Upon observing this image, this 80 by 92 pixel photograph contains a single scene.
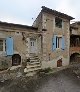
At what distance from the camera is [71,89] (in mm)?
13344

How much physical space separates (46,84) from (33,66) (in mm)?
3819

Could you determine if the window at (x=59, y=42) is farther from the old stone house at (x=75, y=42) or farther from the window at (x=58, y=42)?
the old stone house at (x=75, y=42)

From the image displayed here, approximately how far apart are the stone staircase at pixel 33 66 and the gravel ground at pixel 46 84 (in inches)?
51.7

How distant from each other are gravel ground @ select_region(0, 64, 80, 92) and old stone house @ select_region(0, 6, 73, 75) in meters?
2.23

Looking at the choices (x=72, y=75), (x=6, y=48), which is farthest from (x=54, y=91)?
(x=6, y=48)

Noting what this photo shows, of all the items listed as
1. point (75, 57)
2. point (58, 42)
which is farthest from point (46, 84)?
point (75, 57)

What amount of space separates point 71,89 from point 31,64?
20.1 ft

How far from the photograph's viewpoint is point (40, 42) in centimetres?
1931

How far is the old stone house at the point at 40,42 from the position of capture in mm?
16688

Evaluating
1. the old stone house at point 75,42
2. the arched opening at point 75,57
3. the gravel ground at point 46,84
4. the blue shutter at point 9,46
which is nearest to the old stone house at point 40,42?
the blue shutter at point 9,46

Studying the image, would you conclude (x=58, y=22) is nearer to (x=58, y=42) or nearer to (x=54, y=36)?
(x=54, y=36)

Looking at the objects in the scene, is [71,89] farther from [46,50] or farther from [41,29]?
[41,29]

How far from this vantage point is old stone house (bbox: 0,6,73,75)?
16.7 m

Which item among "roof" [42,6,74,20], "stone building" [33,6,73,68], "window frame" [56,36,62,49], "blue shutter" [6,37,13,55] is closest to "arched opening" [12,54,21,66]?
"blue shutter" [6,37,13,55]
